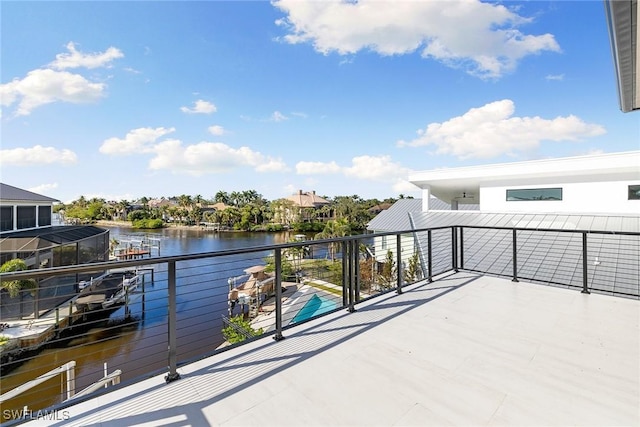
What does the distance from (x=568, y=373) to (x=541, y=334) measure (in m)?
0.63

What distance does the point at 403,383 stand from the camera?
1.82m

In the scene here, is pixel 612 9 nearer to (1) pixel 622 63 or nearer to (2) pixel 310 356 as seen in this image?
(1) pixel 622 63

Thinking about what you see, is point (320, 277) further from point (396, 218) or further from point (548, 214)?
point (396, 218)

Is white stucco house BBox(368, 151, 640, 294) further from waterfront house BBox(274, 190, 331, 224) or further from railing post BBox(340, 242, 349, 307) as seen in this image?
waterfront house BBox(274, 190, 331, 224)

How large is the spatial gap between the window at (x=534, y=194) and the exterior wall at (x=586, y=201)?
0.12m

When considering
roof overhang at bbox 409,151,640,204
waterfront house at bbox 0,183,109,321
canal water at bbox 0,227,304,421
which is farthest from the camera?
waterfront house at bbox 0,183,109,321

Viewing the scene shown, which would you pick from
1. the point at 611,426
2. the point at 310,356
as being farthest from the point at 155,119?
the point at 611,426

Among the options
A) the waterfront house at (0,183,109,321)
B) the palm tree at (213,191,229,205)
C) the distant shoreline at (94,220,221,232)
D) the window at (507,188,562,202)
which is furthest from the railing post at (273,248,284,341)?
the palm tree at (213,191,229,205)

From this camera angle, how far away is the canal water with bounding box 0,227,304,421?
7.55 feet

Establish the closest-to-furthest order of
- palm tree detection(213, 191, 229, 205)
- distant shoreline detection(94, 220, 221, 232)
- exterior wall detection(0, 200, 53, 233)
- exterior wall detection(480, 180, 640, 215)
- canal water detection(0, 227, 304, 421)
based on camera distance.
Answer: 1. canal water detection(0, 227, 304, 421)
2. exterior wall detection(480, 180, 640, 215)
3. exterior wall detection(0, 200, 53, 233)
4. distant shoreline detection(94, 220, 221, 232)
5. palm tree detection(213, 191, 229, 205)

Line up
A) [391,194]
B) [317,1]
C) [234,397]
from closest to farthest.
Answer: [234,397]
[317,1]
[391,194]

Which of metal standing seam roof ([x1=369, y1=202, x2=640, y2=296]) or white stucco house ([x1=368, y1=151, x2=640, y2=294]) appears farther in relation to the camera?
white stucco house ([x1=368, y1=151, x2=640, y2=294])

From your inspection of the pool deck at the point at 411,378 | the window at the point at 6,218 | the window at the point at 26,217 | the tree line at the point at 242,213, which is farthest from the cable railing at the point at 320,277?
the tree line at the point at 242,213

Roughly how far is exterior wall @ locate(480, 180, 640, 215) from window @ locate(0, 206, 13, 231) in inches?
997
